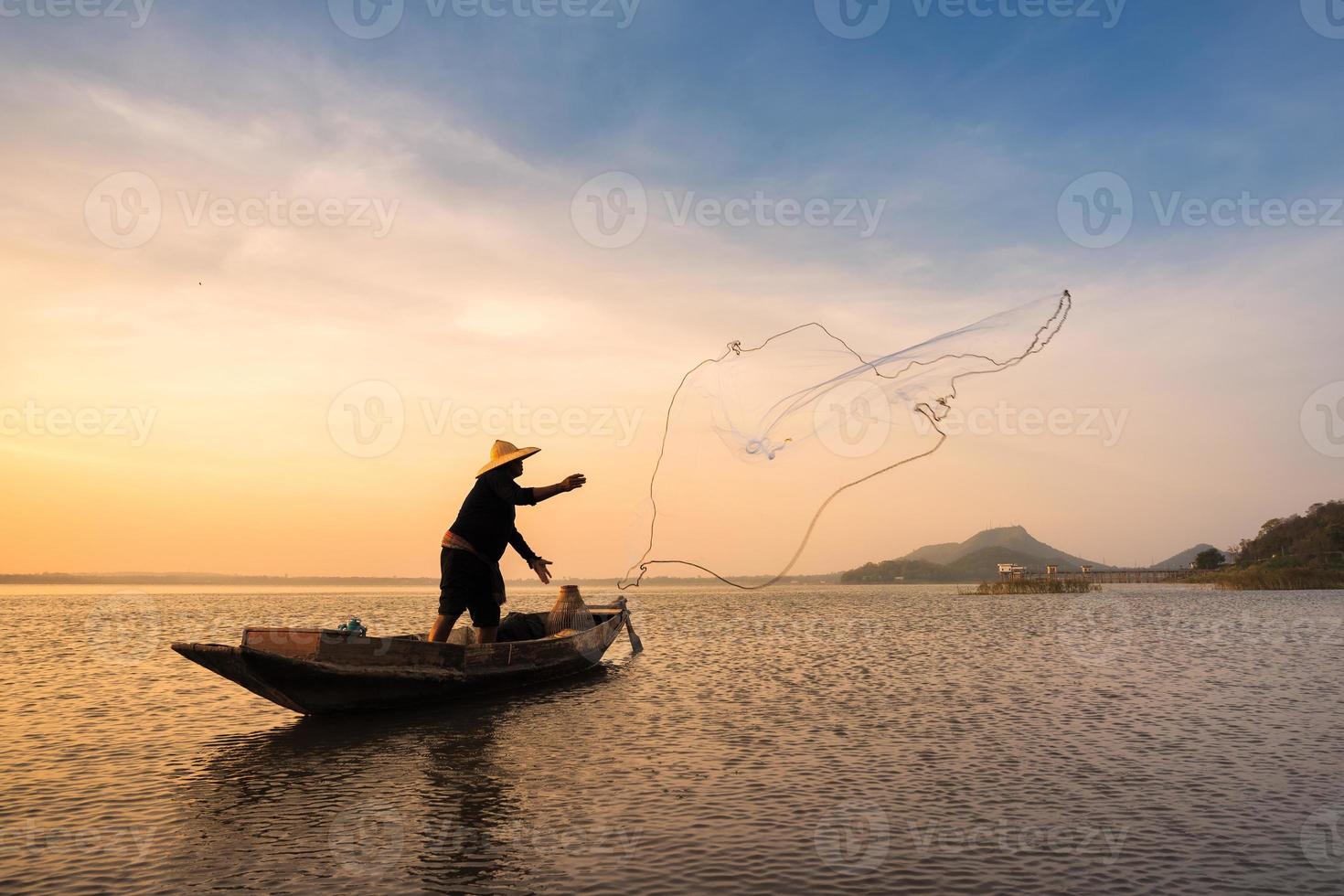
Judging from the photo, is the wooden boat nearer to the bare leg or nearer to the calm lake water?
the bare leg

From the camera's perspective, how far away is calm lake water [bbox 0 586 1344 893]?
840cm

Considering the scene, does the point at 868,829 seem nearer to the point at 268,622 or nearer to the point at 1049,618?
the point at 1049,618

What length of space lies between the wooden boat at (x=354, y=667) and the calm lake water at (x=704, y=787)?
57cm

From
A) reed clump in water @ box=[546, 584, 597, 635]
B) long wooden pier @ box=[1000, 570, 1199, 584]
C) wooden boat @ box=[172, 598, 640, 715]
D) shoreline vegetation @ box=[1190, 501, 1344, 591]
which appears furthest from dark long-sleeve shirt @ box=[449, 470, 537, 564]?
long wooden pier @ box=[1000, 570, 1199, 584]

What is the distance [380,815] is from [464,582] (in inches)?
289

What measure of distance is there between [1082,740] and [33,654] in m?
36.8

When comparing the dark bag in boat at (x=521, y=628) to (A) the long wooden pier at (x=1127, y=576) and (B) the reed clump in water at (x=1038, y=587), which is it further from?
(A) the long wooden pier at (x=1127, y=576)

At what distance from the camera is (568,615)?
26.2 metres

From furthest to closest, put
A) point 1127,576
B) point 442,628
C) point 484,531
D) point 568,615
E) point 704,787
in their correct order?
point 1127,576 < point 568,615 < point 442,628 < point 484,531 < point 704,787

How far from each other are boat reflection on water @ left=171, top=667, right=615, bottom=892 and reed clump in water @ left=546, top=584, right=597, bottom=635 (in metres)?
9.40

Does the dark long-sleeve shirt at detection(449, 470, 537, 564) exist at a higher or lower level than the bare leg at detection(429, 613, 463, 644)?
higher

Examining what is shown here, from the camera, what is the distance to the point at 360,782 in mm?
12102

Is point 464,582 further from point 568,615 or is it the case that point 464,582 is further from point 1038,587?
point 1038,587

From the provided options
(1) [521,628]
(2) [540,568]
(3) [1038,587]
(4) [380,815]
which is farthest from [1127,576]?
(4) [380,815]
